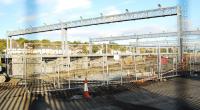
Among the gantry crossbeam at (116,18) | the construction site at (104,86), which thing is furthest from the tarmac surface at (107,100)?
the gantry crossbeam at (116,18)

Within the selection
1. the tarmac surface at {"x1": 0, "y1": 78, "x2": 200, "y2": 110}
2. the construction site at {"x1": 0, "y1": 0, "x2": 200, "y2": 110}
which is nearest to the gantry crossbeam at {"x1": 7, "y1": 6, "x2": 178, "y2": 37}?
the construction site at {"x1": 0, "y1": 0, "x2": 200, "y2": 110}

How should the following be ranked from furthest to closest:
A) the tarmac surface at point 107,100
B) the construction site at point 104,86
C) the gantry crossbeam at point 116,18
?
the gantry crossbeam at point 116,18, the tarmac surface at point 107,100, the construction site at point 104,86

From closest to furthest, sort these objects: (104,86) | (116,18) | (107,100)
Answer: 1. (107,100)
2. (104,86)
3. (116,18)

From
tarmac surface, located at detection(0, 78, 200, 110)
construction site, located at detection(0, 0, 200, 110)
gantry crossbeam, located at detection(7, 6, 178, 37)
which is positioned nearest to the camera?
construction site, located at detection(0, 0, 200, 110)

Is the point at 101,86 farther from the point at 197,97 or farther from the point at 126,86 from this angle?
the point at 197,97

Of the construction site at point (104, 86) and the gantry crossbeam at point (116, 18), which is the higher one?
the gantry crossbeam at point (116, 18)

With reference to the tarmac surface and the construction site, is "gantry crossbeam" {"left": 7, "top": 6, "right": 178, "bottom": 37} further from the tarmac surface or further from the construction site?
the tarmac surface

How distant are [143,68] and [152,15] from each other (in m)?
24.4

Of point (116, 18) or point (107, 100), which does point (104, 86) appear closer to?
point (107, 100)

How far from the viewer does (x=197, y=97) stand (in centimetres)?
908

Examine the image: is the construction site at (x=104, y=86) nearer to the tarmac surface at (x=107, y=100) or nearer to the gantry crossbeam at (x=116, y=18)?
the tarmac surface at (x=107, y=100)

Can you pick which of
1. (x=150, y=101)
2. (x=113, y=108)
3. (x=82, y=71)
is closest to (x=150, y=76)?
(x=82, y=71)

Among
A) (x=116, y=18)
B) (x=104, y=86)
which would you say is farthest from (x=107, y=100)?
(x=116, y=18)

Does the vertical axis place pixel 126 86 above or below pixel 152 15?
below
